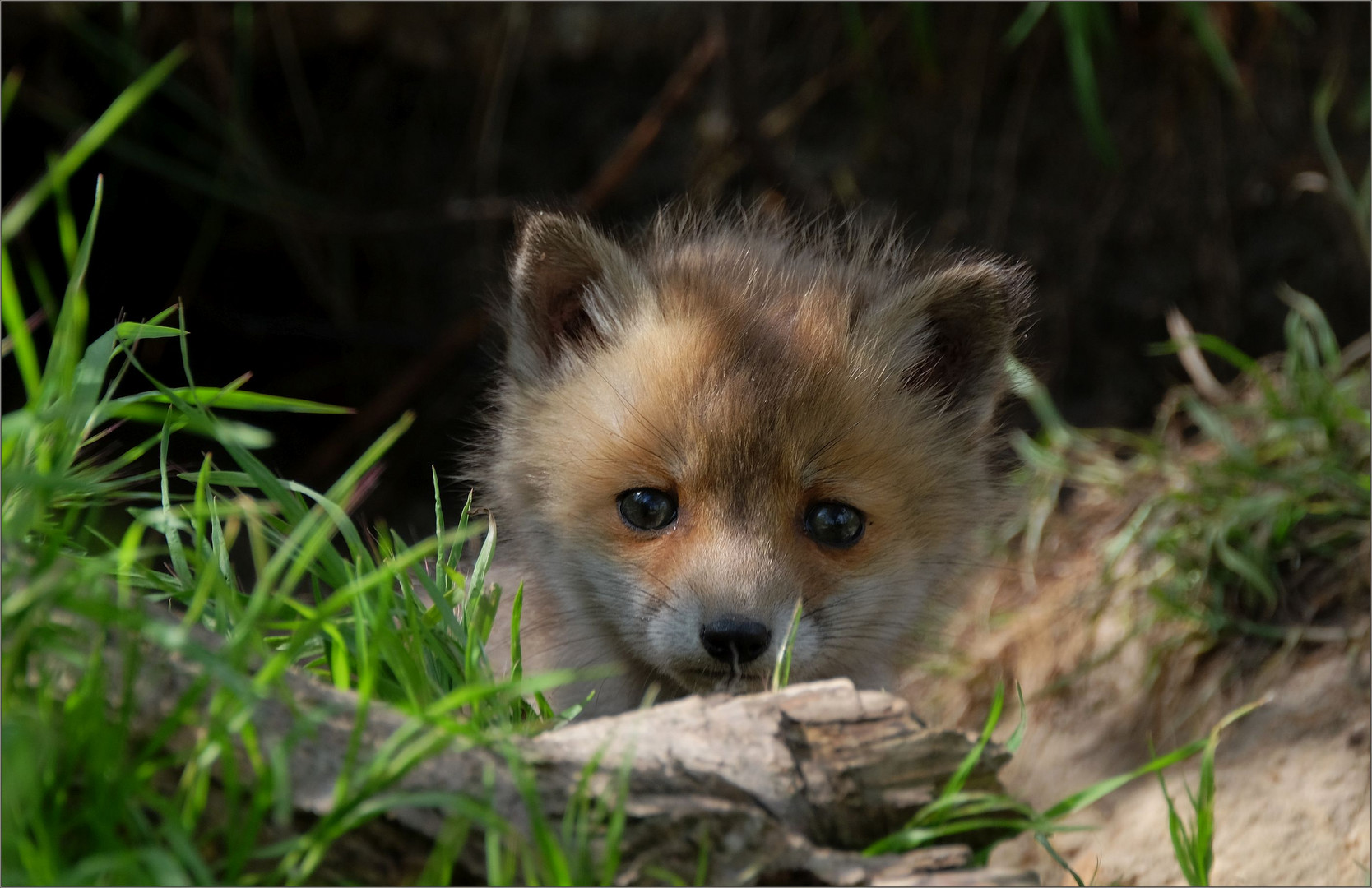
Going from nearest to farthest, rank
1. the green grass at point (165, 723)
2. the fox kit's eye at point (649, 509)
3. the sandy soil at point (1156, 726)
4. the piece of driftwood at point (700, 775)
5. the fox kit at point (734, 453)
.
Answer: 1. the green grass at point (165, 723)
2. the piece of driftwood at point (700, 775)
3. the fox kit at point (734, 453)
4. the fox kit's eye at point (649, 509)
5. the sandy soil at point (1156, 726)

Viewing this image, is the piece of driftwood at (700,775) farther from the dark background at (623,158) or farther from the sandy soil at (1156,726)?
the dark background at (623,158)

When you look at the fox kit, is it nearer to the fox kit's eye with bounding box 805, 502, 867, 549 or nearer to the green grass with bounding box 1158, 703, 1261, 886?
the fox kit's eye with bounding box 805, 502, 867, 549

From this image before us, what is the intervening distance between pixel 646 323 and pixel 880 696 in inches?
58.4

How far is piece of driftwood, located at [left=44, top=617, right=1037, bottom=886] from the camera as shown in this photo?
5.45 ft

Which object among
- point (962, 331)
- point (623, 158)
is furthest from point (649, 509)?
point (623, 158)

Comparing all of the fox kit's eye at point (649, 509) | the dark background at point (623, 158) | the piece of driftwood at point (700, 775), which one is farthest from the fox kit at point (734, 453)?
the dark background at point (623, 158)

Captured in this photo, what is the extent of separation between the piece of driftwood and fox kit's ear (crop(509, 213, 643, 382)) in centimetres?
157

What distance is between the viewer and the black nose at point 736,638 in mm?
2648

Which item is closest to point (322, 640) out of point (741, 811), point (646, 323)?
point (741, 811)

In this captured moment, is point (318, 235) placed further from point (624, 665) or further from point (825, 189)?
point (624, 665)

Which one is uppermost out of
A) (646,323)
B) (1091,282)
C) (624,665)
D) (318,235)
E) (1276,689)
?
(318,235)

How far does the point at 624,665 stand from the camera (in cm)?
305

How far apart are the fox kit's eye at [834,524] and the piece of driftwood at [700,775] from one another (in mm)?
965

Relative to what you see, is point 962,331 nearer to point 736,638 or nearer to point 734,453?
point 734,453
